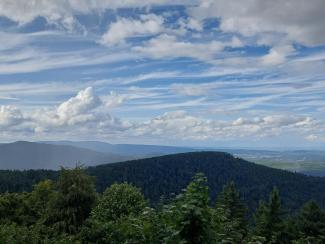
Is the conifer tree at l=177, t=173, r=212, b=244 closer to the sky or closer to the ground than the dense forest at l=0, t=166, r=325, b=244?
closer to the sky

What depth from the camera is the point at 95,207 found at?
43.1 meters

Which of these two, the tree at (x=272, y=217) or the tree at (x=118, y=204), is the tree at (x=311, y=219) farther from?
the tree at (x=118, y=204)

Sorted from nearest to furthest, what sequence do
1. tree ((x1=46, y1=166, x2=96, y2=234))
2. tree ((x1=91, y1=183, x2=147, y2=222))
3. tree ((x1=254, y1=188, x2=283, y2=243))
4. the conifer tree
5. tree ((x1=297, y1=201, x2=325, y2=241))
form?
1. the conifer tree
2. tree ((x1=46, y1=166, x2=96, y2=234))
3. tree ((x1=91, y1=183, x2=147, y2=222))
4. tree ((x1=297, y1=201, x2=325, y2=241))
5. tree ((x1=254, y1=188, x2=283, y2=243))

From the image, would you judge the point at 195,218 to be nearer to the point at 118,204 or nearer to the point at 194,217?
the point at 194,217

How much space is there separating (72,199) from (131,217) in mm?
32254

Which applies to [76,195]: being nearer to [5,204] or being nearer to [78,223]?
[78,223]

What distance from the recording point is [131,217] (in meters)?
10.9

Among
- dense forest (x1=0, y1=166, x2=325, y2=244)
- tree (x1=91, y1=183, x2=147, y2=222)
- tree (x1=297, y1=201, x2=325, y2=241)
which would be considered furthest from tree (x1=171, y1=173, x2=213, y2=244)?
tree (x1=297, y1=201, x2=325, y2=241)

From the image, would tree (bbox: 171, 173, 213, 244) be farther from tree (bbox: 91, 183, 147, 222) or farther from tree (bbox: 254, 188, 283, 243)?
tree (bbox: 254, 188, 283, 243)

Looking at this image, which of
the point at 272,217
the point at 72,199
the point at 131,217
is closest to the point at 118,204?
the point at 72,199

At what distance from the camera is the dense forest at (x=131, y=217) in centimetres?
884

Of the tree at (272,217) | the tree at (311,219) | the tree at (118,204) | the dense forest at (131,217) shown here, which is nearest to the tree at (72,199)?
the dense forest at (131,217)

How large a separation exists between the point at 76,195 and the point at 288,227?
30502 millimetres

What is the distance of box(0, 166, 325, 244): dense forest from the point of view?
8844 mm
